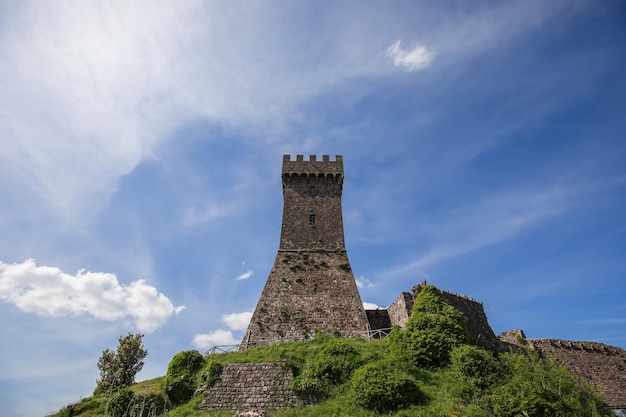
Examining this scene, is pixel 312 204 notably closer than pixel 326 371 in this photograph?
No

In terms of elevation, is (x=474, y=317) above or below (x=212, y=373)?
above

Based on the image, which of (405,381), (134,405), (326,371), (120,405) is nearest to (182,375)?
(134,405)

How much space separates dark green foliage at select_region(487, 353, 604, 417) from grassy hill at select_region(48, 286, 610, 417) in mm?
38

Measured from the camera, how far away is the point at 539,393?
1570cm

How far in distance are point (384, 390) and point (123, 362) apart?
24.8 m

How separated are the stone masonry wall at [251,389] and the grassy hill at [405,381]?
445mm

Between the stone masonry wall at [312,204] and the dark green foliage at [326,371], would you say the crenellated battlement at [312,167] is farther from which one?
the dark green foliage at [326,371]

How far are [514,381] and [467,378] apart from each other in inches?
79.8

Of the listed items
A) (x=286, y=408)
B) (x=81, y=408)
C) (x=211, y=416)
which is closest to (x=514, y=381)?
(x=286, y=408)

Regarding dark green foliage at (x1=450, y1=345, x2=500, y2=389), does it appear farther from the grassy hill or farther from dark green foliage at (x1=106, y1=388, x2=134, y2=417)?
dark green foliage at (x1=106, y1=388, x2=134, y2=417)

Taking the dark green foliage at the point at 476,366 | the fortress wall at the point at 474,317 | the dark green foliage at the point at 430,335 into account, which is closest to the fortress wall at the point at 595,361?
the fortress wall at the point at 474,317

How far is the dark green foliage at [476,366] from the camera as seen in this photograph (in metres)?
17.4

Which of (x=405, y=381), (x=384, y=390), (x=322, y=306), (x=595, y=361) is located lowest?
(x=384, y=390)

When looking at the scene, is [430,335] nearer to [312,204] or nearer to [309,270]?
[309,270]
